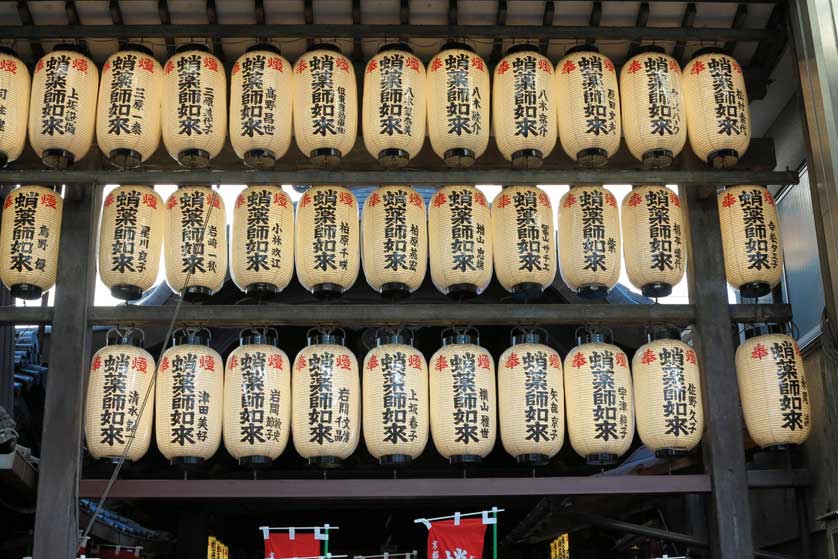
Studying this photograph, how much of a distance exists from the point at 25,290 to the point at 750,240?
261 inches

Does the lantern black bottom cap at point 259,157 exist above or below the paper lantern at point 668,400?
above

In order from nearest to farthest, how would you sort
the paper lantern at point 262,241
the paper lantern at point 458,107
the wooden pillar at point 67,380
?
1. the wooden pillar at point 67,380
2. the paper lantern at point 262,241
3. the paper lantern at point 458,107

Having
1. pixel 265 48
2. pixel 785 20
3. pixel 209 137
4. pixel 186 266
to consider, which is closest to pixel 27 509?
pixel 186 266

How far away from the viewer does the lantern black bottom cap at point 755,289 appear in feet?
31.3

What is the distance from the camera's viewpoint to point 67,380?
912cm

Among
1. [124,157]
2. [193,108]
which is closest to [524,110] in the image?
[193,108]

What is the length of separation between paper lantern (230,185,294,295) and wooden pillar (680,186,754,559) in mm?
3803

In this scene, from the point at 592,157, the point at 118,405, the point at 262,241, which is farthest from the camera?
the point at 592,157

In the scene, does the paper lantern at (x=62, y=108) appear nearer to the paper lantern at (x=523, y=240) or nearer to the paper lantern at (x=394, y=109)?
the paper lantern at (x=394, y=109)

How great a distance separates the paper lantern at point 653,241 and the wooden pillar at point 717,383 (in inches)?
8.8

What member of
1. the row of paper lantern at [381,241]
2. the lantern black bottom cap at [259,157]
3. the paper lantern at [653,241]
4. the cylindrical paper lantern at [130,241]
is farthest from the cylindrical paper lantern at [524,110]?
the cylindrical paper lantern at [130,241]

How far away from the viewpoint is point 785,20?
32.8 feet

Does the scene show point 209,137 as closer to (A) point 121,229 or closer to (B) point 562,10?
(A) point 121,229

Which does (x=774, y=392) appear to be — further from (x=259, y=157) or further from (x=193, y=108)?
(x=193, y=108)
